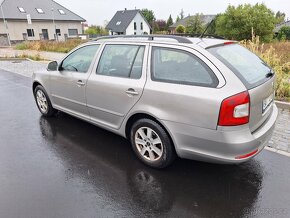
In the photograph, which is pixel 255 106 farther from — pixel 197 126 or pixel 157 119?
pixel 157 119

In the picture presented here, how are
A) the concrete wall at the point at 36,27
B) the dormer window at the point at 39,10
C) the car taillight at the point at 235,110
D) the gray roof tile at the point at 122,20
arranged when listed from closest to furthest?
1. the car taillight at the point at 235,110
2. the concrete wall at the point at 36,27
3. the dormer window at the point at 39,10
4. the gray roof tile at the point at 122,20

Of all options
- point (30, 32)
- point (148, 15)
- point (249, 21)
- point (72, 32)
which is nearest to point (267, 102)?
point (249, 21)

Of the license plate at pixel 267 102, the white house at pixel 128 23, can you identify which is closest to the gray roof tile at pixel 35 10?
the white house at pixel 128 23

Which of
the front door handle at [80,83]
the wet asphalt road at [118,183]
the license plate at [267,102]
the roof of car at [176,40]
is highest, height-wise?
the roof of car at [176,40]

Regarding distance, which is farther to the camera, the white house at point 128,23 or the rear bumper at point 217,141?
the white house at point 128,23

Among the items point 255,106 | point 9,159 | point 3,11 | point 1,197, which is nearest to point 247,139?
point 255,106

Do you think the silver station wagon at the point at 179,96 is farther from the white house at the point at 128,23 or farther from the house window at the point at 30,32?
the white house at the point at 128,23

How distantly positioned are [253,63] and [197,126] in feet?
4.26

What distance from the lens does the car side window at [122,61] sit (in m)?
3.59

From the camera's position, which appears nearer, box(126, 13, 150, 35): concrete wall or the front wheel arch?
the front wheel arch

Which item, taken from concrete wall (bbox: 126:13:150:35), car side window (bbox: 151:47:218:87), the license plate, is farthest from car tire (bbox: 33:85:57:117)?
concrete wall (bbox: 126:13:150:35)

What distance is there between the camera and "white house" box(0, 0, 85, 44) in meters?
40.6

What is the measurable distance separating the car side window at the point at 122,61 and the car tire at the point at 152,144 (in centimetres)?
69

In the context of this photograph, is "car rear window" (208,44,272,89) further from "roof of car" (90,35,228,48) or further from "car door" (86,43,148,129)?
"car door" (86,43,148,129)
